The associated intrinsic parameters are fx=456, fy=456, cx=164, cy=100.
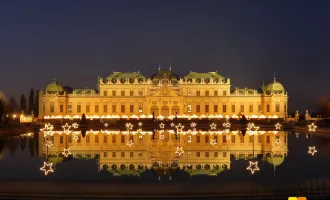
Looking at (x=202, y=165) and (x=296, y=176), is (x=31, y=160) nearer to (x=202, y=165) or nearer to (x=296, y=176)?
(x=202, y=165)

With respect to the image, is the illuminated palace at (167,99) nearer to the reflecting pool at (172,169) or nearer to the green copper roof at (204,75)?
the green copper roof at (204,75)

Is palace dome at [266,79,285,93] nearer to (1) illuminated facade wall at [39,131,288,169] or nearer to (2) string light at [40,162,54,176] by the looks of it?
(1) illuminated facade wall at [39,131,288,169]

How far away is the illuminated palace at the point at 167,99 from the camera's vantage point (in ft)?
276

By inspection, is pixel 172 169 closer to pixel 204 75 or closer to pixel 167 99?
pixel 167 99

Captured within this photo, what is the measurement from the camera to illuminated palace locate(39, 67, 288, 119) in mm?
84062

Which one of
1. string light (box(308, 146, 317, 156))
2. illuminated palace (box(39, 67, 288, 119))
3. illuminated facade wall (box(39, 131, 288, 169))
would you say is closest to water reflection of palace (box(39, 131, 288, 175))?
illuminated facade wall (box(39, 131, 288, 169))

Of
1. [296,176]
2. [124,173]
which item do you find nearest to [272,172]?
[296,176]

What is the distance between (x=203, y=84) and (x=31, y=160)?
212ft

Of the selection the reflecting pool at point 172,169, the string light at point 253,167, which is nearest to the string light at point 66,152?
the reflecting pool at point 172,169

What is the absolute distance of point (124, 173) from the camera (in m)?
18.0

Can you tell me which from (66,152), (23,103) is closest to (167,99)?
(23,103)

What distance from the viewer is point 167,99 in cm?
8388

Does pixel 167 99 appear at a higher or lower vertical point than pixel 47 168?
higher

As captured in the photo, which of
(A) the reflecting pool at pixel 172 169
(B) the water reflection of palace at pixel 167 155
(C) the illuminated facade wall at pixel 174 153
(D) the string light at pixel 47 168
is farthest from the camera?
(C) the illuminated facade wall at pixel 174 153
